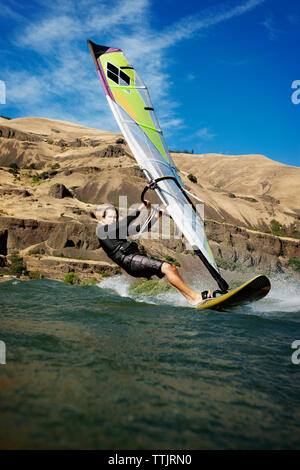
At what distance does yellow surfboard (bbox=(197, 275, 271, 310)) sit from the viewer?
17.3ft

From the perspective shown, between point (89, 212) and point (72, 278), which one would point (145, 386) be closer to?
point (72, 278)

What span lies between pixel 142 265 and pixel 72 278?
55.8 ft

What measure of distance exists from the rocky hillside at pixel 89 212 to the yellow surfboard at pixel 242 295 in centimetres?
1843

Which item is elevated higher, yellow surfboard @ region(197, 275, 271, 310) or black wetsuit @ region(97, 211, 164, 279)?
black wetsuit @ region(97, 211, 164, 279)

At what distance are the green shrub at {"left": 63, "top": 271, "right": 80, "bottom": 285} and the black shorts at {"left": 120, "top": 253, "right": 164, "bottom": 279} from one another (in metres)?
16.4

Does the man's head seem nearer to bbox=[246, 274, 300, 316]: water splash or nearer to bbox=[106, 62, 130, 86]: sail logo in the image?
bbox=[106, 62, 130, 86]: sail logo

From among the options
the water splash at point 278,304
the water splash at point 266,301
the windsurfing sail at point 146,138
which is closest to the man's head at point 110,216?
the windsurfing sail at point 146,138

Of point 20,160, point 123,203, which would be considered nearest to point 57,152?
point 20,160

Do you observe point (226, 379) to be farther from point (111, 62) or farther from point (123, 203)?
point (123, 203)

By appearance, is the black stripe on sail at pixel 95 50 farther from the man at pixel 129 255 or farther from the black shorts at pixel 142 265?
the black shorts at pixel 142 265

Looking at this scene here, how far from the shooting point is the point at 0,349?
2.90 metres

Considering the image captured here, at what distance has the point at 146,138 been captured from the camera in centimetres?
678

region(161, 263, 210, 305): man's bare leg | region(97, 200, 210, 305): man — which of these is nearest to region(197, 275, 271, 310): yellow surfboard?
region(161, 263, 210, 305): man's bare leg

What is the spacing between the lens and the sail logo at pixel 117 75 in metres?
6.78
